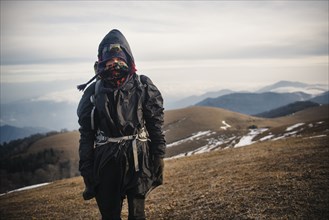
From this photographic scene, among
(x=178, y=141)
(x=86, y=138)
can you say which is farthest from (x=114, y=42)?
(x=178, y=141)

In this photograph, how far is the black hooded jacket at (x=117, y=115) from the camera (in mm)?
5449

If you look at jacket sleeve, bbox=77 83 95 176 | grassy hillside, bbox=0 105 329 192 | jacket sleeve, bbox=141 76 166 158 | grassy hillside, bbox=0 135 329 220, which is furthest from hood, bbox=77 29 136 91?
grassy hillside, bbox=0 105 329 192

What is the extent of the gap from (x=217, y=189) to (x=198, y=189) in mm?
1494

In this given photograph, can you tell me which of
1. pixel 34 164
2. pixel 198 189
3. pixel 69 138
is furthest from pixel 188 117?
pixel 198 189

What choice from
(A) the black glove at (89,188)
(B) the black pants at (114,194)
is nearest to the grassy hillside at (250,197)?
(B) the black pants at (114,194)

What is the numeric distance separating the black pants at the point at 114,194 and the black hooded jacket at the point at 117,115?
0.20 meters

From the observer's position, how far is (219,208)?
10.5 meters

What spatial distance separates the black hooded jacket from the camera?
17.9ft

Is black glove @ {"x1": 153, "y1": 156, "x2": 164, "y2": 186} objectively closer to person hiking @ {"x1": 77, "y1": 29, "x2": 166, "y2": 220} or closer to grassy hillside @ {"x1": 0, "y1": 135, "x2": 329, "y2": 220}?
person hiking @ {"x1": 77, "y1": 29, "x2": 166, "y2": 220}

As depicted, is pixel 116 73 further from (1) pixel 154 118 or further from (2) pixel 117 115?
(1) pixel 154 118

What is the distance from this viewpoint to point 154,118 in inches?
224

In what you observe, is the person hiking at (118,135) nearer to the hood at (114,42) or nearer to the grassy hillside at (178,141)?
the hood at (114,42)

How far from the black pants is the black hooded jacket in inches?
7.9

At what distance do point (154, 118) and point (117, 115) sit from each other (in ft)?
2.35
